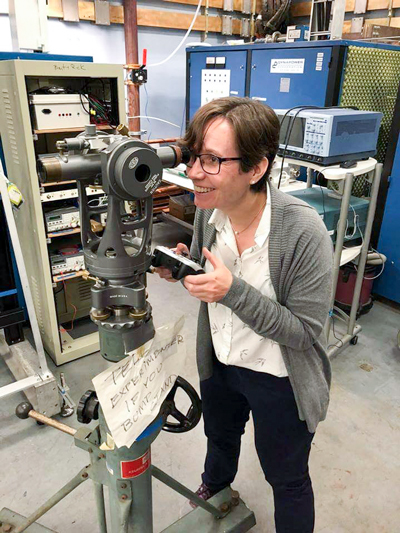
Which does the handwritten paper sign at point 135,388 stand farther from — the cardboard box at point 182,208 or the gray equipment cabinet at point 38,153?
the cardboard box at point 182,208

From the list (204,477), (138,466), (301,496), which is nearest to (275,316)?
(138,466)

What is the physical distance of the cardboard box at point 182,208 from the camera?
3.84 meters

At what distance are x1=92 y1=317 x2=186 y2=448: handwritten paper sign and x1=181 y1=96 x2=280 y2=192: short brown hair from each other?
1.36ft

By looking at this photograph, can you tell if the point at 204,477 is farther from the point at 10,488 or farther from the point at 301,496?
the point at 10,488

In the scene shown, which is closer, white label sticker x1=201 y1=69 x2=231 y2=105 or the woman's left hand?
the woman's left hand

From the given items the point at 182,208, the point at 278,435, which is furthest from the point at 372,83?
the point at 278,435

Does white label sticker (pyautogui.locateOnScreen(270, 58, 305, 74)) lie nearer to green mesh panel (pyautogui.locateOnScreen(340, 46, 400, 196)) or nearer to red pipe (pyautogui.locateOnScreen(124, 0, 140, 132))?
green mesh panel (pyautogui.locateOnScreen(340, 46, 400, 196))

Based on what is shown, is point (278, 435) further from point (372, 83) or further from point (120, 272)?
point (372, 83)

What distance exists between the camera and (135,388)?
34.0 inches

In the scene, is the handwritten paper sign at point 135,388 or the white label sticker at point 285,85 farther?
the white label sticker at point 285,85

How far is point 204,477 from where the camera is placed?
1.59 m

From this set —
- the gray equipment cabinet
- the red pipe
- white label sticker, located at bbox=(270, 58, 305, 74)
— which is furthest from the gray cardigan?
the red pipe

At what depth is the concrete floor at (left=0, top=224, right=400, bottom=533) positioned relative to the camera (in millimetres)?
1630

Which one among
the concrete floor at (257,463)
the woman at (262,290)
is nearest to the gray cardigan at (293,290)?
the woman at (262,290)
